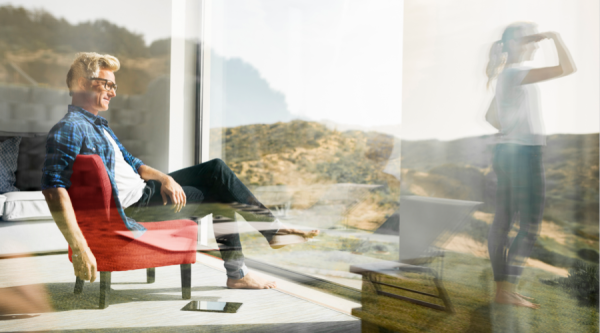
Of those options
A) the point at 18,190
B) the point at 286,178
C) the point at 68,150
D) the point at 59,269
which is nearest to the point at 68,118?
the point at 68,150

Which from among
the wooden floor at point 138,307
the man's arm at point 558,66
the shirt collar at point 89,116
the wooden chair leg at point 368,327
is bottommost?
the wooden chair leg at point 368,327

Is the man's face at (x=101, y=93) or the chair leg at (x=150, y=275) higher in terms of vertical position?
the man's face at (x=101, y=93)

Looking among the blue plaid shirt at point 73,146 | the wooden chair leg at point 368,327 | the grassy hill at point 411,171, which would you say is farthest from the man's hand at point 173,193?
the wooden chair leg at point 368,327

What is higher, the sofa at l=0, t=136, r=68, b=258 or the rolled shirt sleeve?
the rolled shirt sleeve

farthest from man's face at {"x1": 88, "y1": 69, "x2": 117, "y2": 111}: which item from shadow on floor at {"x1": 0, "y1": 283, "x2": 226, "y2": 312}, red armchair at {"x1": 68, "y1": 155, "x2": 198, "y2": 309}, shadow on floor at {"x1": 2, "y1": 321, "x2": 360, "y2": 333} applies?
shadow on floor at {"x1": 2, "y1": 321, "x2": 360, "y2": 333}

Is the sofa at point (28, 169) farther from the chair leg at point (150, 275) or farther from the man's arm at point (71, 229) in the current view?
the chair leg at point (150, 275)

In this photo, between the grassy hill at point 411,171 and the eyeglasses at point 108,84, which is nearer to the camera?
the grassy hill at point 411,171

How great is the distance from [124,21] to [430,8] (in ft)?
4.96

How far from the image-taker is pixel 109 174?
65.7 inches

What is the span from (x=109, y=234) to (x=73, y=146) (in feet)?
1.35

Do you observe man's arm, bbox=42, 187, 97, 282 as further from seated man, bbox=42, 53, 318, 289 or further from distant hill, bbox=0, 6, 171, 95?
distant hill, bbox=0, 6, 171, 95

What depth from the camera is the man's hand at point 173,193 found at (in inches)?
72.0

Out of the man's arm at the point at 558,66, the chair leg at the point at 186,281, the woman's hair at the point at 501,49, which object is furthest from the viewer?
the chair leg at the point at 186,281

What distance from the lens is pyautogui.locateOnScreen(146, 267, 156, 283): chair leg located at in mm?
1796
